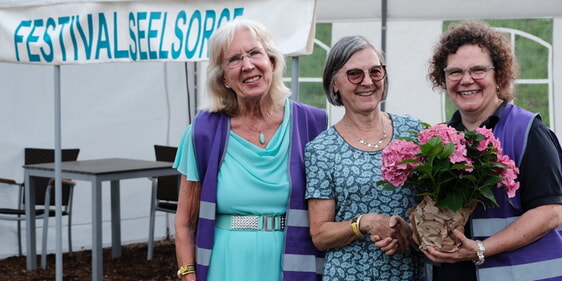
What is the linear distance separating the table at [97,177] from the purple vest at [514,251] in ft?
15.3

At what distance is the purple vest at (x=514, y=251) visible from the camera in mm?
2527

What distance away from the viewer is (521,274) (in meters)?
2.53

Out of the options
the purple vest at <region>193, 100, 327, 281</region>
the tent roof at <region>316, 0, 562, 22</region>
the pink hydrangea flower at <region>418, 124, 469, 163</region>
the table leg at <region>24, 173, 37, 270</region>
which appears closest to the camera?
the pink hydrangea flower at <region>418, 124, 469, 163</region>

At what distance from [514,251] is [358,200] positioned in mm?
498

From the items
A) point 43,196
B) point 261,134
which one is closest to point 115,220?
point 43,196

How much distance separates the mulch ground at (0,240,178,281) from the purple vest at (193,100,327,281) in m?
4.51

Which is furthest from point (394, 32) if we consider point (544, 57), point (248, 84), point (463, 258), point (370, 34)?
point (463, 258)

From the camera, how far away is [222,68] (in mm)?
2979

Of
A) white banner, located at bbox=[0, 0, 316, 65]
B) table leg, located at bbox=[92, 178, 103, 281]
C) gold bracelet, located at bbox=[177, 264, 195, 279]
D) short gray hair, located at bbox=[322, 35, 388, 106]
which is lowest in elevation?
table leg, located at bbox=[92, 178, 103, 281]

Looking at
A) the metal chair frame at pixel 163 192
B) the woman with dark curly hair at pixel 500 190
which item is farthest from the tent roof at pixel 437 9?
the woman with dark curly hair at pixel 500 190

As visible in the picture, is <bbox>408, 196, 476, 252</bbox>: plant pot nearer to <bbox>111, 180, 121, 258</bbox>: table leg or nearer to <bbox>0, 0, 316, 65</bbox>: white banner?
<bbox>0, 0, 316, 65</bbox>: white banner

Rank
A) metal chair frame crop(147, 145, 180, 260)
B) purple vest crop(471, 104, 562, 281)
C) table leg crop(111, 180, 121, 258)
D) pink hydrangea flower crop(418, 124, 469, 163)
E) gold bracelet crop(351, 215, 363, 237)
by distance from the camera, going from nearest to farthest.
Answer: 1. pink hydrangea flower crop(418, 124, 469, 163)
2. purple vest crop(471, 104, 562, 281)
3. gold bracelet crop(351, 215, 363, 237)
4. metal chair frame crop(147, 145, 180, 260)
5. table leg crop(111, 180, 121, 258)

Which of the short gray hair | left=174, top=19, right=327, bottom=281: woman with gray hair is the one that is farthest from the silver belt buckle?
the short gray hair

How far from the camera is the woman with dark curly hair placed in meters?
2.47
